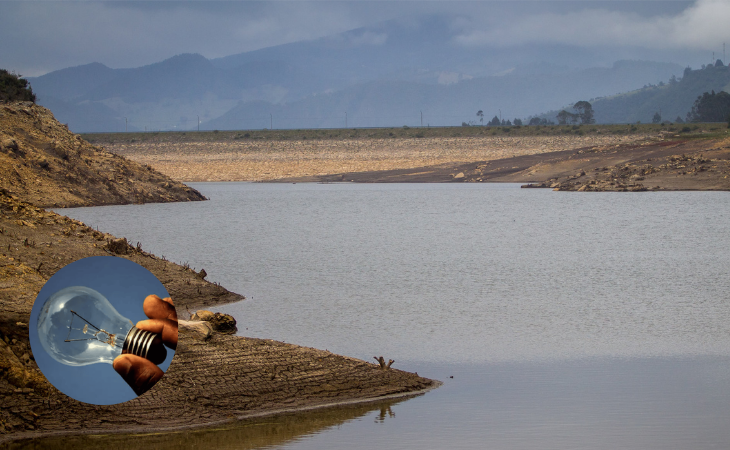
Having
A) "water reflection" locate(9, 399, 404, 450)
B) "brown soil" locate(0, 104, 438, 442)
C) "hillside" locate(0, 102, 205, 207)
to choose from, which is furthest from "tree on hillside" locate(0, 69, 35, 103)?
"water reflection" locate(9, 399, 404, 450)

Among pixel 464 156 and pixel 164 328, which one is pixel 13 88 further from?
pixel 164 328

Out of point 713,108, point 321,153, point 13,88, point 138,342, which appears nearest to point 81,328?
point 138,342

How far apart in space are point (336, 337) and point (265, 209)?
2616cm

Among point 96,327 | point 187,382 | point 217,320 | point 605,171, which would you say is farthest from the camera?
point 605,171

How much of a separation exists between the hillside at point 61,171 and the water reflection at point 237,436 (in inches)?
1026

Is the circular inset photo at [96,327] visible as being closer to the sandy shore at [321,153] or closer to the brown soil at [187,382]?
the brown soil at [187,382]

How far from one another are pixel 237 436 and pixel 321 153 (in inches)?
3161

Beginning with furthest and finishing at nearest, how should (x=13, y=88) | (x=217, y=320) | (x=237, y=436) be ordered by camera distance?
(x=13, y=88) → (x=217, y=320) → (x=237, y=436)

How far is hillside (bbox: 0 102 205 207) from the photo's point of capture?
3269 cm

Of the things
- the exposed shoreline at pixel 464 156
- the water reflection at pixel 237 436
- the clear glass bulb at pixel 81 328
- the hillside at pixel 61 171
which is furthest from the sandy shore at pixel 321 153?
the clear glass bulb at pixel 81 328

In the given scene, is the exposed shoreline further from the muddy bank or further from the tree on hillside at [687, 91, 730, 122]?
the tree on hillside at [687, 91, 730, 122]

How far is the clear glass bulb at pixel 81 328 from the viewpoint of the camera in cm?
518

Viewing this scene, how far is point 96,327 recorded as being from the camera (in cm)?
518

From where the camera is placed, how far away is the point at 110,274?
526cm
